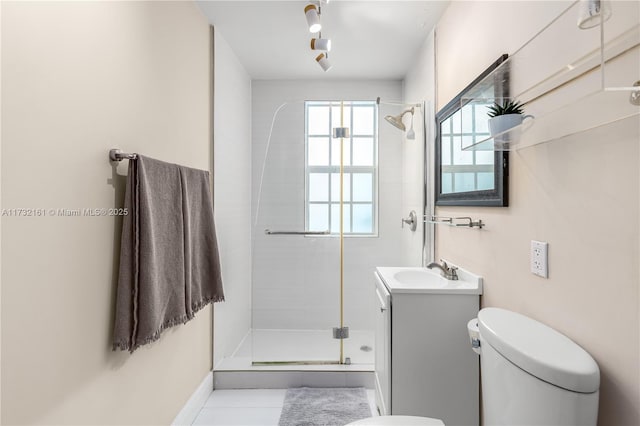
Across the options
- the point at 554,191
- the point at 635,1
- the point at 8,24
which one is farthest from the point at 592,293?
the point at 8,24

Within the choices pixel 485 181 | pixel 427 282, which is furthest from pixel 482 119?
pixel 427 282

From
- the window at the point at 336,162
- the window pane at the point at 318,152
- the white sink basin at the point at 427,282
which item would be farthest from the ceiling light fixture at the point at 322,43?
the white sink basin at the point at 427,282

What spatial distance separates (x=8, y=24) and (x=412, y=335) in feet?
5.73

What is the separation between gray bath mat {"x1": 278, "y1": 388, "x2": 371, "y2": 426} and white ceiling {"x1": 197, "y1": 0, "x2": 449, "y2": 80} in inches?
97.0

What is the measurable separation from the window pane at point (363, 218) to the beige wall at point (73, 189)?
1.40 m

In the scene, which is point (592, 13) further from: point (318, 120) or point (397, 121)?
point (318, 120)

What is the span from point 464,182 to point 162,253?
60.5 inches

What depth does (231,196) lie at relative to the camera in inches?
93.4

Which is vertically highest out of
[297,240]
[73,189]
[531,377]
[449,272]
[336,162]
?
[336,162]

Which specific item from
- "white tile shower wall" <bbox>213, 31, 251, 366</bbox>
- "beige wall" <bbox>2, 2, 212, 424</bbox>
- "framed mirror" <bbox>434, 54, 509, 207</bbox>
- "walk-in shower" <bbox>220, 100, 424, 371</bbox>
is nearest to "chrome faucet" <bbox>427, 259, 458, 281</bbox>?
"framed mirror" <bbox>434, 54, 509, 207</bbox>

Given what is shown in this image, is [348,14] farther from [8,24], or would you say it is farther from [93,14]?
[8,24]

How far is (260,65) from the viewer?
264cm

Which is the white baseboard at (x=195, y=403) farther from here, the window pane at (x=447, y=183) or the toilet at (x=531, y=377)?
the window pane at (x=447, y=183)

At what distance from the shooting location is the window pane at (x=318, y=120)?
7.86 ft
